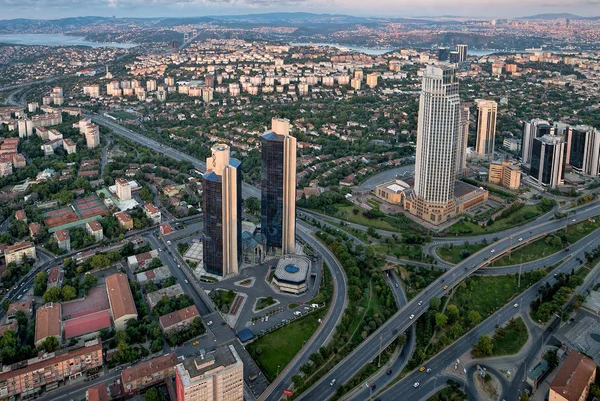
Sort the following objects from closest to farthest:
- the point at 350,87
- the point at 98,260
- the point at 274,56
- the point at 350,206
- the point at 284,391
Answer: the point at 284,391, the point at 98,260, the point at 350,206, the point at 350,87, the point at 274,56

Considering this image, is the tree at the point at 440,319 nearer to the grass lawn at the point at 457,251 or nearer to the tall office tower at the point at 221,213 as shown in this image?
the grass lawn at the point at 457,251

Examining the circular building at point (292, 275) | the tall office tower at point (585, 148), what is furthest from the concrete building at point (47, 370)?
the tall office tower at point (585, 148)

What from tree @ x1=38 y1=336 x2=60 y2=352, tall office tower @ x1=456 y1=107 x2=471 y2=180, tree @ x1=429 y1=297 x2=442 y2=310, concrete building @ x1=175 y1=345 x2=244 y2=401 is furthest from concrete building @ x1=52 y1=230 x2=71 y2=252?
tall office tower @ x1=456 y1=107 x2=471 y2=180

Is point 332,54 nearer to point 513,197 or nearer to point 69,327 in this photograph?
point 513,197

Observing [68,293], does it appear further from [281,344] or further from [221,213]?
[281,344]

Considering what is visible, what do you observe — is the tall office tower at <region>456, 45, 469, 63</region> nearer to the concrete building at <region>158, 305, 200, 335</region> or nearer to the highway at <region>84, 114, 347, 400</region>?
the highway at <region>84, 114, 347, 400</region>

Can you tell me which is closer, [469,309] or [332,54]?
[469,309]

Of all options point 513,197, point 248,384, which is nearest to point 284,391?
point 248,384
